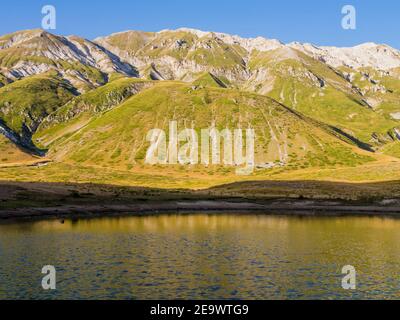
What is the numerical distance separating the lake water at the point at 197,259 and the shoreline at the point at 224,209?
1514 cm

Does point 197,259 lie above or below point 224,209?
below

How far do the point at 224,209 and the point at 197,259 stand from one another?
79.7 metres

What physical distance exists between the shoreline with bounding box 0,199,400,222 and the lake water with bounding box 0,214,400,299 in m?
15.1

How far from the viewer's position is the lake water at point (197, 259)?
164ft

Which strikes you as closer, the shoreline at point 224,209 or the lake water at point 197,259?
the lake water at point 197,259

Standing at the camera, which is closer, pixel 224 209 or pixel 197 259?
pixel 197 259

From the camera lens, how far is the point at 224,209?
147 m

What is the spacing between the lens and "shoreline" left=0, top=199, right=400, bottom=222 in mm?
126694

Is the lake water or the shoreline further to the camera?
the shoreline

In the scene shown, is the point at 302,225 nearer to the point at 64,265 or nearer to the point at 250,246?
the point at 250,246

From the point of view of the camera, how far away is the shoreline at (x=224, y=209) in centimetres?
12669

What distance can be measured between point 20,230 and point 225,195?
9102 cm

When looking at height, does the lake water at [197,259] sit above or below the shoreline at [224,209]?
below
